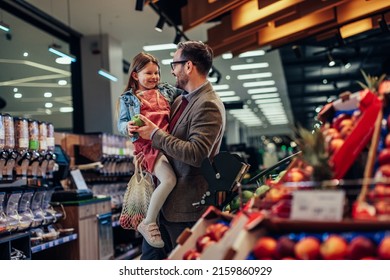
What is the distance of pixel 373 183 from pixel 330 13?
18.1ft

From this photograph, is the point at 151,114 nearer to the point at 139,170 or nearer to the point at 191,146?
the point at 139,170

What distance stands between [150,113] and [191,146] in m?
0.48

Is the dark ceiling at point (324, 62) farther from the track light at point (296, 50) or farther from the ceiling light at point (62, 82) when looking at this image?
the ceiling light at point (62, 82)

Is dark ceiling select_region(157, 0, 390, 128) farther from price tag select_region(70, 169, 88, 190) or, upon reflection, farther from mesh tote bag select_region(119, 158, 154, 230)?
mesh tote bag select_region(119, 158, 154, 230)

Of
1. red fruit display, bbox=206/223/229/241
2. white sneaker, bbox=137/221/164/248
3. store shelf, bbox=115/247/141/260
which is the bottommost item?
store shelf, bbox=115/247/141/260

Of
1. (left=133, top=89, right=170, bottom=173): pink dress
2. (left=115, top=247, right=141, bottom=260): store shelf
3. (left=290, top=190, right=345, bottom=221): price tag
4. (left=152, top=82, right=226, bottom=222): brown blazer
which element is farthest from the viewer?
(left=115, top=247, right=141, bottom=260): store shelf

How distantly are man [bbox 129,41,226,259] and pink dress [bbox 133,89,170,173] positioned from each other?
114 mm

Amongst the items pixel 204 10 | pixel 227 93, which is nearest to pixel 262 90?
pixel 227 93

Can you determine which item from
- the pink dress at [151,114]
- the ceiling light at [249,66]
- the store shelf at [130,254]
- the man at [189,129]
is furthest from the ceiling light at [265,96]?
the man at [189,129]

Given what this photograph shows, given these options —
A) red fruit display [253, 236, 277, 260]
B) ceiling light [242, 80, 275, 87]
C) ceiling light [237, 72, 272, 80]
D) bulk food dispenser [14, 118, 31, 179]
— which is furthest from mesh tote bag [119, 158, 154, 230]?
ceiling light [242, 80, 275, 87]

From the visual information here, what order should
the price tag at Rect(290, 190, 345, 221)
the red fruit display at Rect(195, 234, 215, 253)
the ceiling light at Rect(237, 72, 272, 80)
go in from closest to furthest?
1. the price tag at Rect(290, 190, 345, 221)
2. the red fruit display at Rect(195, 234, 215, 253)
3. the ceiling light at Rect(237, 72, 272, 80)

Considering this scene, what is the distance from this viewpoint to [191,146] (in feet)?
8.42

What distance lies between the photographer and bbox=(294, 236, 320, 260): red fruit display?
1.47 m

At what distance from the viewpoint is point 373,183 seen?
4.61 feet
